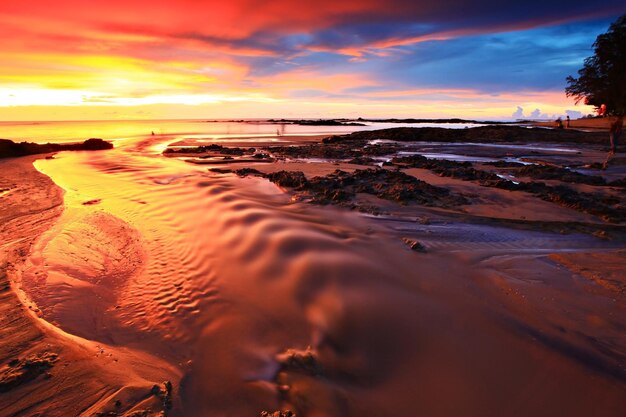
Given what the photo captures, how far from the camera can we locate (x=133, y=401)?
2.33 metres

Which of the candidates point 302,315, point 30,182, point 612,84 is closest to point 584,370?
point 302,315

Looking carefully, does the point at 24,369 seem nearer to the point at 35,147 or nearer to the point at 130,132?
the point at 35,147

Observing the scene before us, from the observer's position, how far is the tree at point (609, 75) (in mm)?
13008

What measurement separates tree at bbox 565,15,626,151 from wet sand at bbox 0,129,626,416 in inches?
412

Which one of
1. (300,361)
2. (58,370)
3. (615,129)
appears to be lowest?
(300,361)

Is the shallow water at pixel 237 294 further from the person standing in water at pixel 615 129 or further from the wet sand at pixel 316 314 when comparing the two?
the person standing in water at pixel 615 129

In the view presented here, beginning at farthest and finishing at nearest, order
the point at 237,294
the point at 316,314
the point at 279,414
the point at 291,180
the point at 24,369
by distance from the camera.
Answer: the point at 291,180, the point at 237,294, the point at 316,314, the point at 24,369, the point at 279,414

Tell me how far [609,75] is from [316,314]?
677 inches

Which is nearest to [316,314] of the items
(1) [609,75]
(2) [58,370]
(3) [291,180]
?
(2) [58,370]

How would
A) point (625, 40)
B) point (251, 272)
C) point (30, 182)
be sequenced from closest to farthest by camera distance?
point (251, 272)
point (30, 182)
point (625, 40)

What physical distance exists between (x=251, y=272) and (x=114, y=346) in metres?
1.87

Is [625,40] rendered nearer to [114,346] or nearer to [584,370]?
[584,370]

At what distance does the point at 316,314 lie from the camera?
11.7 feet

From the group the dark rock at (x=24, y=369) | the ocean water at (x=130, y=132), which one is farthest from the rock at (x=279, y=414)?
the ocean water at (x=130, y=132)
